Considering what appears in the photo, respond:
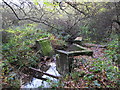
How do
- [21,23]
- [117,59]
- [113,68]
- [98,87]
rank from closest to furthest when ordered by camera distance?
1. [98,87]
2. [113,68]
3. [117,59]
4. [21,23]

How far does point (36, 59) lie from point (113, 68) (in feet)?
13.3

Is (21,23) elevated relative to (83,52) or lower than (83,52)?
elevated

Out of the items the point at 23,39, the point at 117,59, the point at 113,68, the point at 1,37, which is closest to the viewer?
the point at 113,68

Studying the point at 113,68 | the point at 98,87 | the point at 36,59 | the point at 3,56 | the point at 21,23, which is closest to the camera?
the point at 98,87

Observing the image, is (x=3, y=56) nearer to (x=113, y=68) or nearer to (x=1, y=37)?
(x=1, y=37)

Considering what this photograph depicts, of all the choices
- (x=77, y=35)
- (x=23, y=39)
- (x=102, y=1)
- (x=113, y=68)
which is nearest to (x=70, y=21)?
(x=77, y=35)

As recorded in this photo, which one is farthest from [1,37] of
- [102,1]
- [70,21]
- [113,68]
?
[102,1]

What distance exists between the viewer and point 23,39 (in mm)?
6945

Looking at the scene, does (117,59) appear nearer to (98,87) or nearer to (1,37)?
(98,87)

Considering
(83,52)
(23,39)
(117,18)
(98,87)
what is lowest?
(98,87)

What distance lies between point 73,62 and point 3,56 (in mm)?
3647

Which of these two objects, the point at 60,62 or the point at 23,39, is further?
the point at 23,39

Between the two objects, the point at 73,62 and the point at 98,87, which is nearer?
the point at 98,87

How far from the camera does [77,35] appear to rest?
28.2 ft
